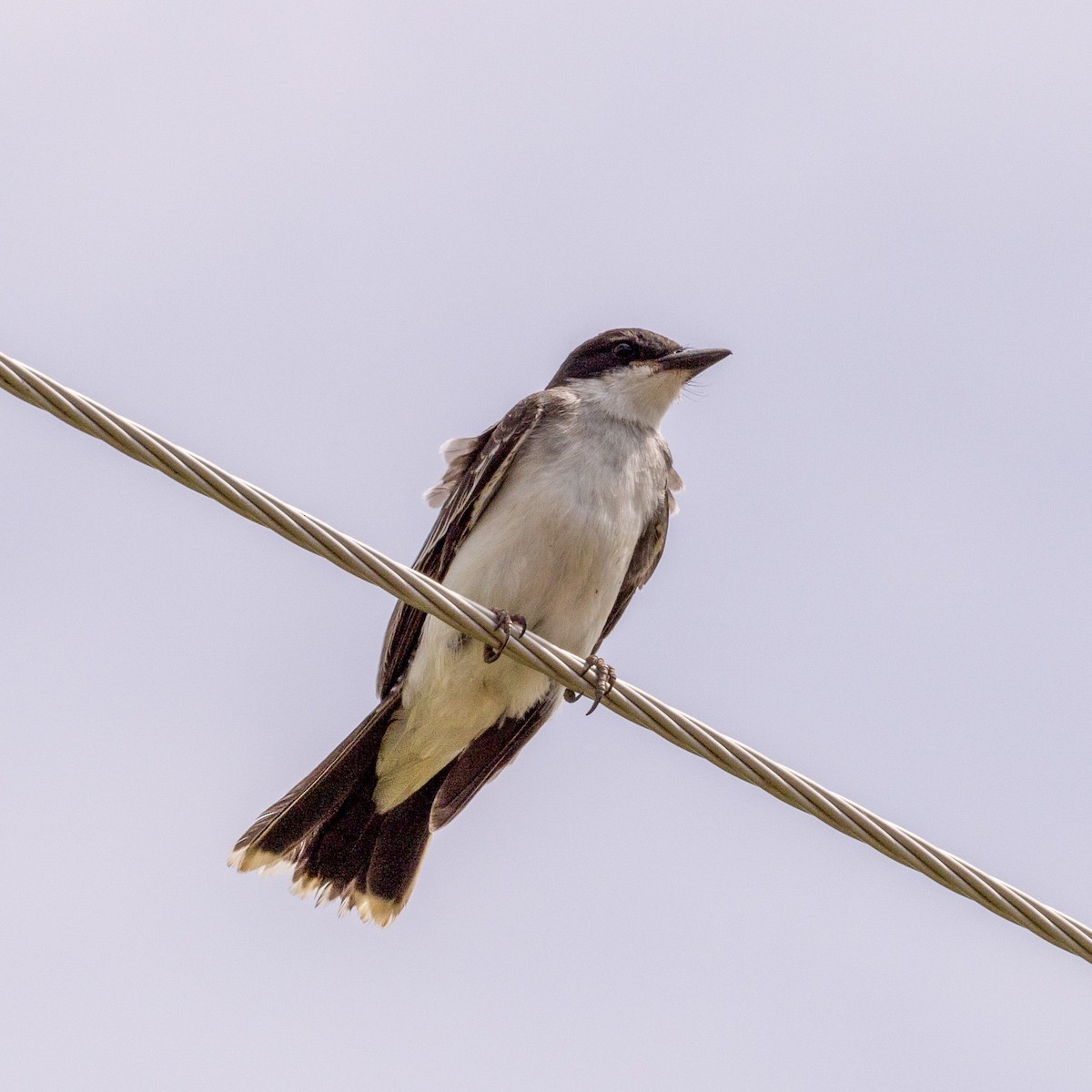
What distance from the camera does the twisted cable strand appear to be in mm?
4434

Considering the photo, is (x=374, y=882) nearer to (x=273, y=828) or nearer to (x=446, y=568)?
(x=273, y=828)

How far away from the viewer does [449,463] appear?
26.6 feet

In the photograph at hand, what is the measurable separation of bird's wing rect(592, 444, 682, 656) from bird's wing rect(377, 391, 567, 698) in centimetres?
68

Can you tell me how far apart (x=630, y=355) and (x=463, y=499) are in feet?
4.79

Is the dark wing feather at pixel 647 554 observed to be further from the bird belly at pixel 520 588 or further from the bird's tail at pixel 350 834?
the bird's tail at pixel 350 834

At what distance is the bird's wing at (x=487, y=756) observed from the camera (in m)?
8.04

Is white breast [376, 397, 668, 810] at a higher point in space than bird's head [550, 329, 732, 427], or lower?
lower

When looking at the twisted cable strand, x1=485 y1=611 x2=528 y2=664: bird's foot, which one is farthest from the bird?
the twisted cable strand

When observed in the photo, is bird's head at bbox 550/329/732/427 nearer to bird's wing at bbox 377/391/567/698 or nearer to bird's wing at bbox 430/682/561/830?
bird's wing at bbox 377/391/567/698

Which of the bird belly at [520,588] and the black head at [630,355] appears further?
the black head at [630,355]

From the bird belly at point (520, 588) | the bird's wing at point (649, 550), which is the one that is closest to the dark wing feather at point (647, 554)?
the bird's wing at point (649, 550)

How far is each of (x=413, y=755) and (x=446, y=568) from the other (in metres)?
0.90

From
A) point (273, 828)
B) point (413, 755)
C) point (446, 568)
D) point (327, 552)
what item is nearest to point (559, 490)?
point (446, 568)

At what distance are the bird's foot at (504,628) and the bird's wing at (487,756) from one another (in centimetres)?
78
